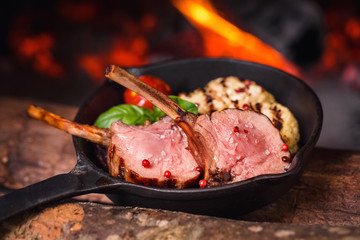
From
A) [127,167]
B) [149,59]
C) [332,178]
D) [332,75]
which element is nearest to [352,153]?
[332,178]

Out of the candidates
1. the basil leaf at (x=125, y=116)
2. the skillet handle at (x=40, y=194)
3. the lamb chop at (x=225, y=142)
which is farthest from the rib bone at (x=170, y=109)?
the skillet handle at (x=40, y=194)

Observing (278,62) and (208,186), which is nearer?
(208,186)

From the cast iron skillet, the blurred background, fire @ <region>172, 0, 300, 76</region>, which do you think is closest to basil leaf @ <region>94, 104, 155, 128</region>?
the cast iron skillet

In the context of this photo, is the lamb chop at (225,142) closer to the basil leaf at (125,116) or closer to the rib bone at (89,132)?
the rib bone at (89,132)

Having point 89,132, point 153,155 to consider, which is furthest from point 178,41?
point 153,155

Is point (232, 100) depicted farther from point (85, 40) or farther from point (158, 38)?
point (85, 40)

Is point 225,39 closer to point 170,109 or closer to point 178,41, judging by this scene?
point 178,41

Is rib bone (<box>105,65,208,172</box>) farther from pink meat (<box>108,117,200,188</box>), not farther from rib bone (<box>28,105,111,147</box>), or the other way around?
rib bone (<box>28,105,111,147</box>)
